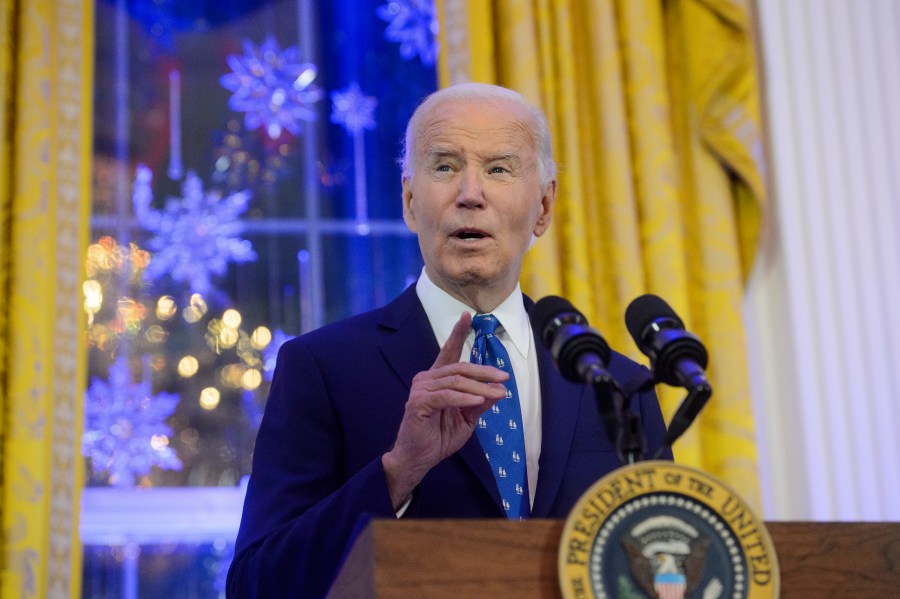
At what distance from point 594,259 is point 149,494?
1.35 metres

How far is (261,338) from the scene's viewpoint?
3.35 meters

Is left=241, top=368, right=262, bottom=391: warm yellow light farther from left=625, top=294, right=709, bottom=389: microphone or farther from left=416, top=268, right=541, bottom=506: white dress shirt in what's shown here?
left=625, top=294, right=709, bottom=389: microphone

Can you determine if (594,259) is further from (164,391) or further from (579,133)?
(164,391)

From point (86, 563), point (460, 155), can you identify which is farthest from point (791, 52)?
point (86, 563)

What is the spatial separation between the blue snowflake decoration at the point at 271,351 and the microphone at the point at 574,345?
78.8 inches

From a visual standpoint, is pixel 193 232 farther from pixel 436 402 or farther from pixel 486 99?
pixel 436 402

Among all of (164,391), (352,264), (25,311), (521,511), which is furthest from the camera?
(352,264)

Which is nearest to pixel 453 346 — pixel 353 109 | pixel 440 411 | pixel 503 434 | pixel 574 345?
pixel 440 411

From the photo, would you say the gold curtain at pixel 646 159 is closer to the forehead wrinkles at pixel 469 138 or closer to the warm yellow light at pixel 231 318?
the warm yellow light at pixel 231 318

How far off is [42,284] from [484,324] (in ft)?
4.85

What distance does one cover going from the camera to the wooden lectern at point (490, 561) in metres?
1.17

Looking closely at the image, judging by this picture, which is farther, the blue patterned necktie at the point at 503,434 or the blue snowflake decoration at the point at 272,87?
the blue snowflake decoration at the point at 272,87

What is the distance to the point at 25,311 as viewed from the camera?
9.71 feet

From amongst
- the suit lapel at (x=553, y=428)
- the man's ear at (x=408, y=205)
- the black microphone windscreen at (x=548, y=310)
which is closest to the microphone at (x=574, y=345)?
the black microphone windscreen at (x=548, y=310)
